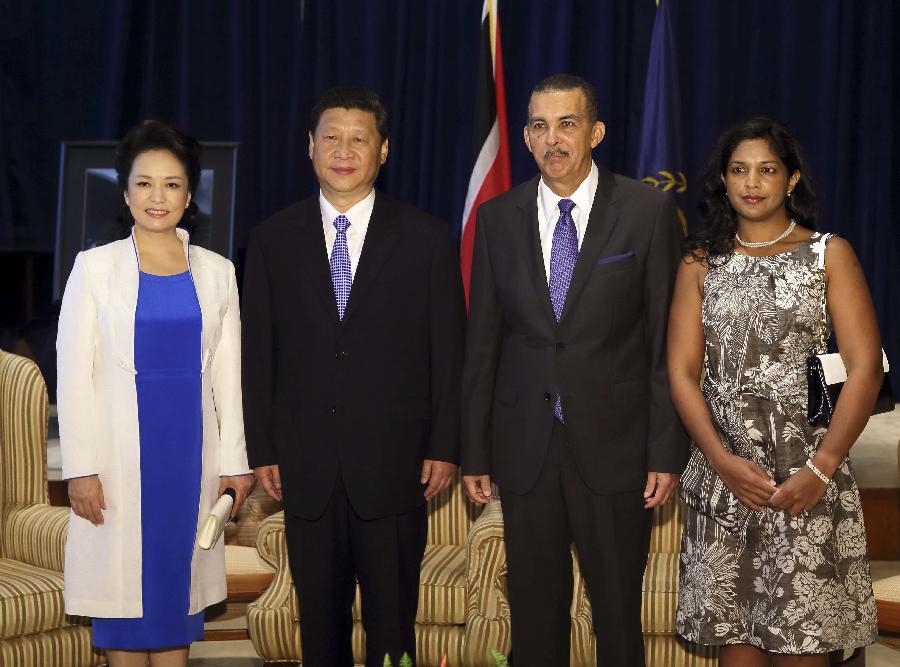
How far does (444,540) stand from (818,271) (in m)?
2.02

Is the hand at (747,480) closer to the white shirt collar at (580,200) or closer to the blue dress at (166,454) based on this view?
the white shirt collar at (580,200)

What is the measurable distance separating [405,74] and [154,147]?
15.2 ft

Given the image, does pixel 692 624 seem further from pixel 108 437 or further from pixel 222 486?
pixel 108 437

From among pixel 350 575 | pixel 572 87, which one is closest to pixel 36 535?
pixel 350 575

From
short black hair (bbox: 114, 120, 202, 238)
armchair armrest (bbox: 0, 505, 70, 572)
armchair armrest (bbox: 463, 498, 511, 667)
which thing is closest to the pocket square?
short black hair (bbox: 114, 120, 202, 238)

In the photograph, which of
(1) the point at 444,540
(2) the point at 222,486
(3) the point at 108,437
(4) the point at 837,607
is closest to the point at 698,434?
(4) the point at 837,607

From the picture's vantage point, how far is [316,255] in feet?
9.49

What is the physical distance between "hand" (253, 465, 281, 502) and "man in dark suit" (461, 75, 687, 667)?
48cm

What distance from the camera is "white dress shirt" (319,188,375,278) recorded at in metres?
2.93

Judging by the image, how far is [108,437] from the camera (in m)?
2.85

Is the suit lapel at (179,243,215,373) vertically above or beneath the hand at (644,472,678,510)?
above

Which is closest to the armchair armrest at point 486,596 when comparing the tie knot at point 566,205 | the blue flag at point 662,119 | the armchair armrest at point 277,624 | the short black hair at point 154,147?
the armchair armrest at point 277,624

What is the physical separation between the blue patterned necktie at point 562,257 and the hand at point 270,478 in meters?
0.72

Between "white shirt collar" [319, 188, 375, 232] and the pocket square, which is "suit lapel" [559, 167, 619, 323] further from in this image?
"white shirt collar" [319, 188, 375, 232]
